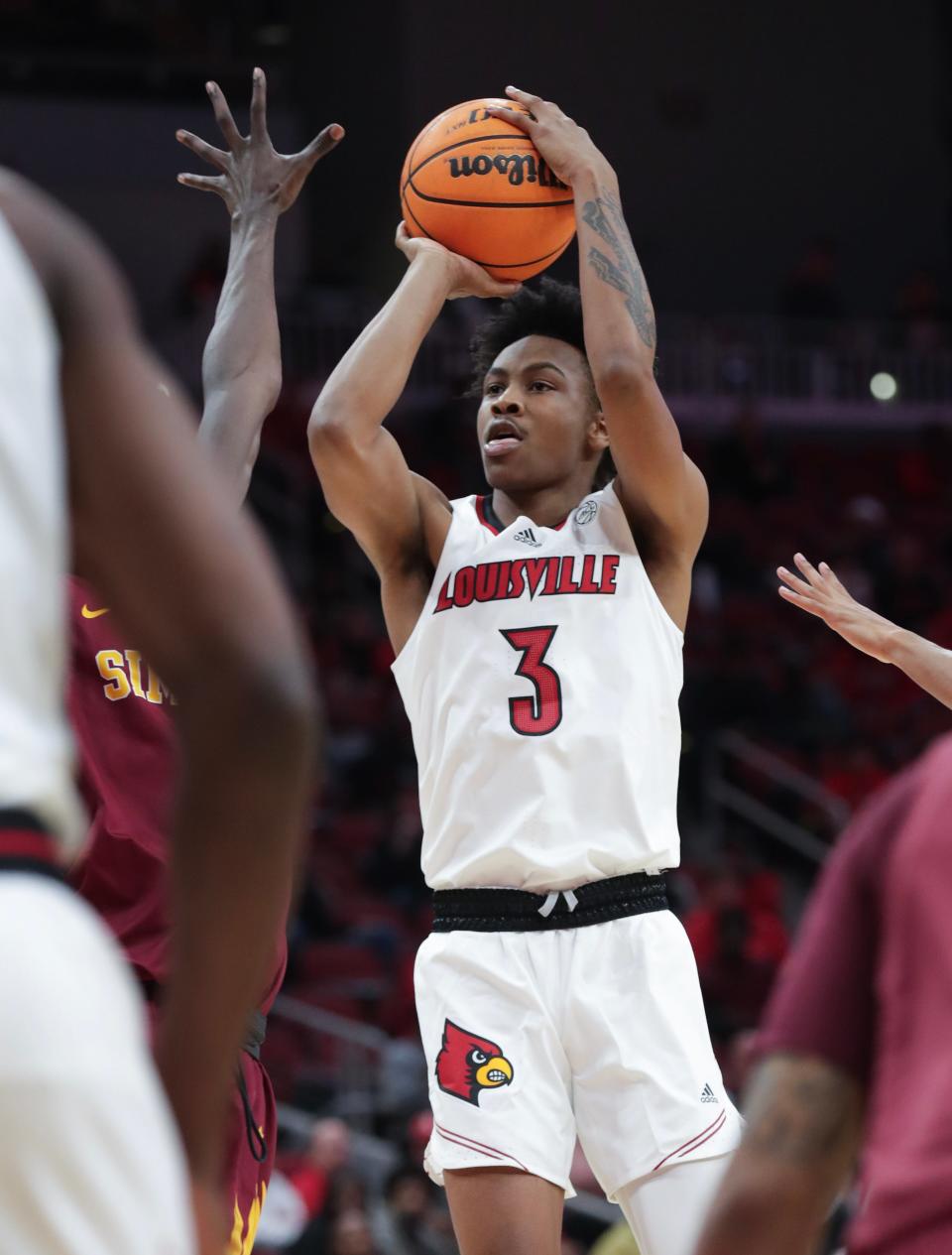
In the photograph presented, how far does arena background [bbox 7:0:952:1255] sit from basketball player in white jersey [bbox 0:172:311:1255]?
888 centimetres

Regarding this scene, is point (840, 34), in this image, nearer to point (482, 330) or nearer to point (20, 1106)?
point (482, 330)

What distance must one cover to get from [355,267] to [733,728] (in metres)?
7.97

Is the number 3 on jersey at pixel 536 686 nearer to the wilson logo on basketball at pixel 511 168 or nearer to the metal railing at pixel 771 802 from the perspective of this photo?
the wilson logo on basketball at pixel 511 168

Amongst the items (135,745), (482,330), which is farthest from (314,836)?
(135,745)

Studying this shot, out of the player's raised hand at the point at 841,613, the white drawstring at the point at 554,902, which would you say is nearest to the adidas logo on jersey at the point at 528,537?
the player's raised hand at the point at 841,613

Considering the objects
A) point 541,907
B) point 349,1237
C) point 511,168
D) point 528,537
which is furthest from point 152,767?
point 349,1237

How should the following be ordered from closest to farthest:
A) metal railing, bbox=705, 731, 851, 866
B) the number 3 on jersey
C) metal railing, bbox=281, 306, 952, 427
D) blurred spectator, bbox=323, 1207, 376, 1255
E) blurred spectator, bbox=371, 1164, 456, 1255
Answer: the number 3 on jersey → blurred spectator, bbox=323, 1207, 376, 1255 → blurred spectator, bbox=371, 1164, 456, 1255 → metal railing, bbox=705, 731, 851, 866 → metal railing, bbox=281, 306, 952, 427

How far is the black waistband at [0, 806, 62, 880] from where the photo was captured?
1.57 meters

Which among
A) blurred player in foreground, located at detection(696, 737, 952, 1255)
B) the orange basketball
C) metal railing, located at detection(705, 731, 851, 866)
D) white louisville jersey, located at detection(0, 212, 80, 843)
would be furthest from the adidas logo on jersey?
metal railing, located at detection(705, 731, 851, 866)

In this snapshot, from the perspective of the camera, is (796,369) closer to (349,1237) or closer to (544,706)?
(349,1237)

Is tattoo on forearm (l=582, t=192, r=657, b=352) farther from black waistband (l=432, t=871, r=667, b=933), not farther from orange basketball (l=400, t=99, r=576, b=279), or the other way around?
black waistband (l=432, t=871, r=667, b=933)

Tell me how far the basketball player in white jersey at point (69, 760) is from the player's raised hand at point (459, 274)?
3307mm

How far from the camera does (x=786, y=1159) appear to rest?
196 cm

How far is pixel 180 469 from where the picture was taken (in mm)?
1719
